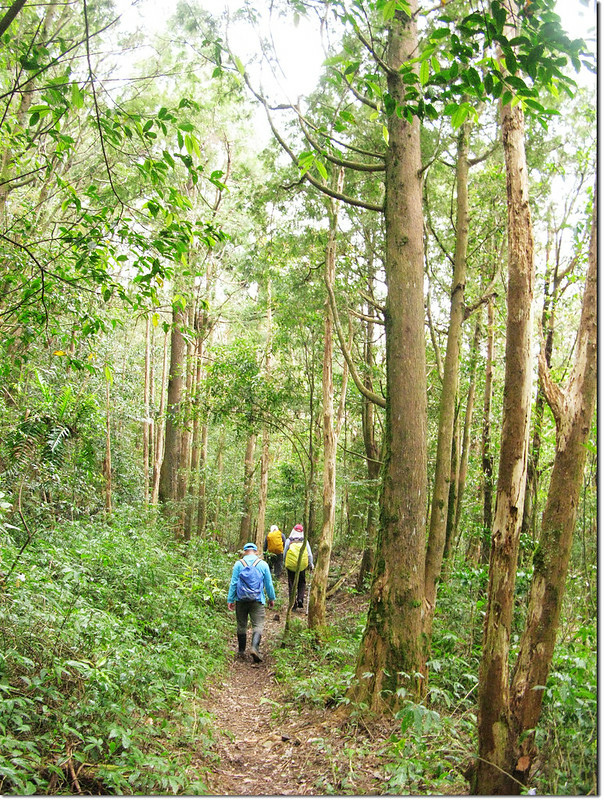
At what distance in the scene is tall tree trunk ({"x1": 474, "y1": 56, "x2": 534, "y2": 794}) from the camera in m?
3.29

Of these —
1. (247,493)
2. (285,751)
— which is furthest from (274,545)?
(285,751)

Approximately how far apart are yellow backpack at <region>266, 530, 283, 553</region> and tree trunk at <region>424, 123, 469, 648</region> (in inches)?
329

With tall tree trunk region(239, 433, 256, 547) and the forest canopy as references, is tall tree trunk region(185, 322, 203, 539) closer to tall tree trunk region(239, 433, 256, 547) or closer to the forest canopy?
the forest canopy

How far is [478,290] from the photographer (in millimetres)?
10516

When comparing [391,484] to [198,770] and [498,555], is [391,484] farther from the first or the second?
[198,770]

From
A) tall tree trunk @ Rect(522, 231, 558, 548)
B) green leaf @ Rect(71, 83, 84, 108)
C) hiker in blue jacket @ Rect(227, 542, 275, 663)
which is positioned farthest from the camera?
tall tree trunk @ Rect(522, 231, 558, 548)

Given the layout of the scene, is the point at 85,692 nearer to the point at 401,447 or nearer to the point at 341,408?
the point at 401,447

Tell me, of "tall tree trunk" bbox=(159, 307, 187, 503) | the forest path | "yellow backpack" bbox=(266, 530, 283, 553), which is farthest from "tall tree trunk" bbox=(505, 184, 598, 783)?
"tall tree trunk" bbox=(159, 307, 187, 503)

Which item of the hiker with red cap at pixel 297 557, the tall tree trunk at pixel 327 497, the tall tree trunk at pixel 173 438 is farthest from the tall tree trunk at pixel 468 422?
the tall tree trunk at pixel 173 438

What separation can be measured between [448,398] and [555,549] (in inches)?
148

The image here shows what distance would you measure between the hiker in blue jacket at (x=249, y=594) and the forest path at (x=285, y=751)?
1567mm

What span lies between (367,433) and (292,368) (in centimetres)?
296

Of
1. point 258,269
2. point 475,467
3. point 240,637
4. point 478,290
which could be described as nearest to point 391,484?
point 240,637

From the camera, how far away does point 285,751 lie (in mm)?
4832
